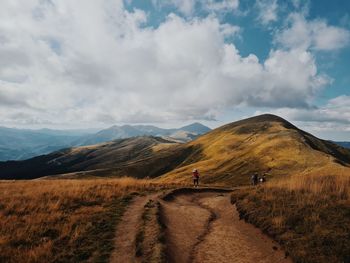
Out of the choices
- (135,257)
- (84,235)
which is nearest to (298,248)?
(135,257)

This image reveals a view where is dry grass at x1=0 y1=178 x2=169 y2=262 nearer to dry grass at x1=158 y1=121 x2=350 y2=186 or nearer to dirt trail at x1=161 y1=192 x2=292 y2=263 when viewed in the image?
dirt trail at x1=161 y1=192 x2=292 y2=263

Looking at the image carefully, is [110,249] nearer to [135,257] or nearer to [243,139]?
[135,257]

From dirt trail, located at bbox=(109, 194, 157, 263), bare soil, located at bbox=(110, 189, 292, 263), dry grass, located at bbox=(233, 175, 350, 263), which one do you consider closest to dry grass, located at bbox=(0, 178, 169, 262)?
dirt trail, located at bbox=(109, 194, 157, 263)

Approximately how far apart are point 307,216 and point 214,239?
495cm

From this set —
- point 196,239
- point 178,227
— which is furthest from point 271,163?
point 196,239

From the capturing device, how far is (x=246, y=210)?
20.2 metres

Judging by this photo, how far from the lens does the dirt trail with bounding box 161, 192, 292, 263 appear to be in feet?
44.7

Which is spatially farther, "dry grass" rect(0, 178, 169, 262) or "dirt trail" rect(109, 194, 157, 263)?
"dry grass" rect(0, 178, 169, 262)

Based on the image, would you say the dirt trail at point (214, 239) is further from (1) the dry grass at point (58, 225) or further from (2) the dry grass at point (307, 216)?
(1) the dry grass at point (58, 225)

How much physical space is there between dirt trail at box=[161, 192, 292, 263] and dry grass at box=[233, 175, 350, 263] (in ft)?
2.27

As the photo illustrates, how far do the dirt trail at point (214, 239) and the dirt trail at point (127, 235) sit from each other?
1.67 m

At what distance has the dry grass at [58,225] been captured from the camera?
12734 mm

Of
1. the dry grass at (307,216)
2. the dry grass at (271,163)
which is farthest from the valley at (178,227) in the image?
the dry grass at (271,163)

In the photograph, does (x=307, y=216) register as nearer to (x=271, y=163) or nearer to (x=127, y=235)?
(x=127, y=235)
